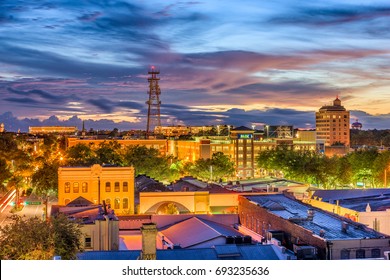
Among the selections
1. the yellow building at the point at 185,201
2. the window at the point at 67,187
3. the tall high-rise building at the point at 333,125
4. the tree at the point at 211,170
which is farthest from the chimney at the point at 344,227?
the tall high-rise building at the point at 333,125

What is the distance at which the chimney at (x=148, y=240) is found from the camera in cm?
1495

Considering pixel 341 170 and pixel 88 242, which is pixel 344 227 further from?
pixel 341 170

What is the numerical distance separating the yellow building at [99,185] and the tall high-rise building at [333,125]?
374 ft

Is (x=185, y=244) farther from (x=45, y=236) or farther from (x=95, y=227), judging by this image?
(x=45, y=236)

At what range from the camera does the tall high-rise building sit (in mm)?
147000

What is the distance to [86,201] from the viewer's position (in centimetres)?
3450

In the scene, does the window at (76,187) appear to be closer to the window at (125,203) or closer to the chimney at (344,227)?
the window at (125,203)

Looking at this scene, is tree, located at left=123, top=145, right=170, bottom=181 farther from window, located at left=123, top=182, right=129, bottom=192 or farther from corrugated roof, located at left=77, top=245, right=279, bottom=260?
corrugated roof, located at left=77, top=245, right=279, bottom=260

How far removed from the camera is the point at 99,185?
1487 inches

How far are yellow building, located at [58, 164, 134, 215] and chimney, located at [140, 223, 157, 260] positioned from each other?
21408 millimetres

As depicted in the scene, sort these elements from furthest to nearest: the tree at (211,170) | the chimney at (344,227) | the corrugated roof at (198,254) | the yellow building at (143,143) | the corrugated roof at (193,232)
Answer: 1. the yellow building at (143,143)
2. the tree at (211,170)
3. the corrugated roof at (193,232)
4. the chimney at (344,227)
5. the corrugated roof at (198,254)

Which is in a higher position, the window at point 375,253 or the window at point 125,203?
the window at point 375,253

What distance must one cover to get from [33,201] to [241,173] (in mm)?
42549

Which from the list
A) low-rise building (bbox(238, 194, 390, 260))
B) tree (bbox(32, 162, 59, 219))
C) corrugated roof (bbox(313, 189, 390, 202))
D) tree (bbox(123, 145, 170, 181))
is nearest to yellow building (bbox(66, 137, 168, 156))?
tree (bbox(123, 145, 170, 181))
